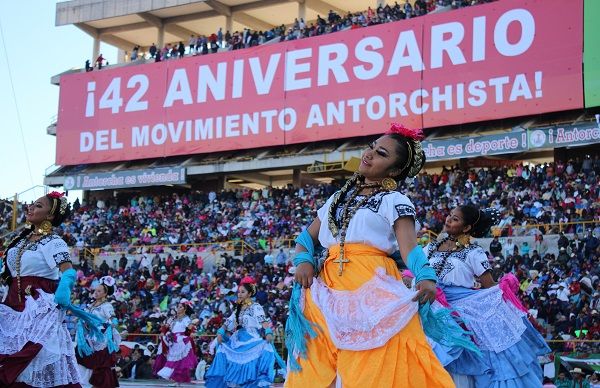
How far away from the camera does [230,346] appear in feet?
40.8

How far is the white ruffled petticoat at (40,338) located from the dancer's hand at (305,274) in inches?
124

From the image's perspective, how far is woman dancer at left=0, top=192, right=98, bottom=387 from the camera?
25.1ft

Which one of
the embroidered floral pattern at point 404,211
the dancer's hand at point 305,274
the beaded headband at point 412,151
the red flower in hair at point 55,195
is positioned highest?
the beaded headband at point 412,151

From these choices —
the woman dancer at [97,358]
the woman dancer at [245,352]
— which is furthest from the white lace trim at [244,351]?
the woman dancer at [97,358]

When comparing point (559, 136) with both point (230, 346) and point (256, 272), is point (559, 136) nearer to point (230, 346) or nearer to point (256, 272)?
point (256, 272)

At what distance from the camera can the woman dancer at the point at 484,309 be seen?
8234 millimetres

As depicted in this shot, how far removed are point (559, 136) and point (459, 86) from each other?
4210 millimetres

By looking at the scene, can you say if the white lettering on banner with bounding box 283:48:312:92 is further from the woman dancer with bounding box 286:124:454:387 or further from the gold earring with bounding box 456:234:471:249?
the woman dancer with bounding box 286:124:454:387

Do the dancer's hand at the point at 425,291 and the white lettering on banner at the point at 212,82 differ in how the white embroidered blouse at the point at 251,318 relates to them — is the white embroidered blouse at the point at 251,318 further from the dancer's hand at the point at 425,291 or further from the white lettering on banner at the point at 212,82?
the white lettering on banner at the point at 212,82

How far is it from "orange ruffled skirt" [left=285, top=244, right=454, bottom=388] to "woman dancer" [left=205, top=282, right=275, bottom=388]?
6780 mm

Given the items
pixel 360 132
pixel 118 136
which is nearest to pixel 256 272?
pixel 360 132

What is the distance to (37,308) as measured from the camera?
7.79 m

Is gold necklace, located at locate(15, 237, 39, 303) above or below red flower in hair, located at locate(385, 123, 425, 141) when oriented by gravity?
below

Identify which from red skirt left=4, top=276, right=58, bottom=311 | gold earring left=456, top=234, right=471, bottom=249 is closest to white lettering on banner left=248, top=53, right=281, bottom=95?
gold earring left=456, top=234, right=471, bottom=249
